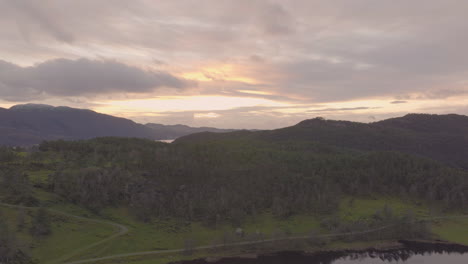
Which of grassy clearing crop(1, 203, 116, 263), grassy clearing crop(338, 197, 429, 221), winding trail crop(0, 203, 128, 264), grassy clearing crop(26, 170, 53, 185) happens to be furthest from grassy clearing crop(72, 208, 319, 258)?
grassy clearing crop(26, 170, 53, 185)

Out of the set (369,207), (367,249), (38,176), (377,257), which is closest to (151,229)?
(38,176)

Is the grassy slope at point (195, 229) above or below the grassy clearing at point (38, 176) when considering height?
below

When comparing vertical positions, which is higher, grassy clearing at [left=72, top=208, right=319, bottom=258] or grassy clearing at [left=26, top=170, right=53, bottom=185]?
grassy clearing at [left=26, top=170, right=53, bottom=185]

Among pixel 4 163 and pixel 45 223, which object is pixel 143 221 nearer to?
pixel 45 223

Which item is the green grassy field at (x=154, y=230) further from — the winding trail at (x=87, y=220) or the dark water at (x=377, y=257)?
the dark water at (x=377, y=257)

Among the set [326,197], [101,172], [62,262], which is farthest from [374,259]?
[101,172]

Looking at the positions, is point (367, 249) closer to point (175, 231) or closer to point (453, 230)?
point (453, 230)

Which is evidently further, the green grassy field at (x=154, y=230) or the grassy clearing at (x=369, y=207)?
the grassy clearing at (x=369, y=207)

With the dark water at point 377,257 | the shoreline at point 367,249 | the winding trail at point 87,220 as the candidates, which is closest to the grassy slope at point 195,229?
the winding trail at point 87,220

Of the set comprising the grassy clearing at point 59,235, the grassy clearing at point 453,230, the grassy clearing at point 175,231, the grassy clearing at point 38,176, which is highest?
the grassy clearing at point 38,176

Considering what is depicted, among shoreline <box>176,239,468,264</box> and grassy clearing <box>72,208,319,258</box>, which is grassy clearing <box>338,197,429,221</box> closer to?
grassy clearing <box>72,208,319,258</box>
